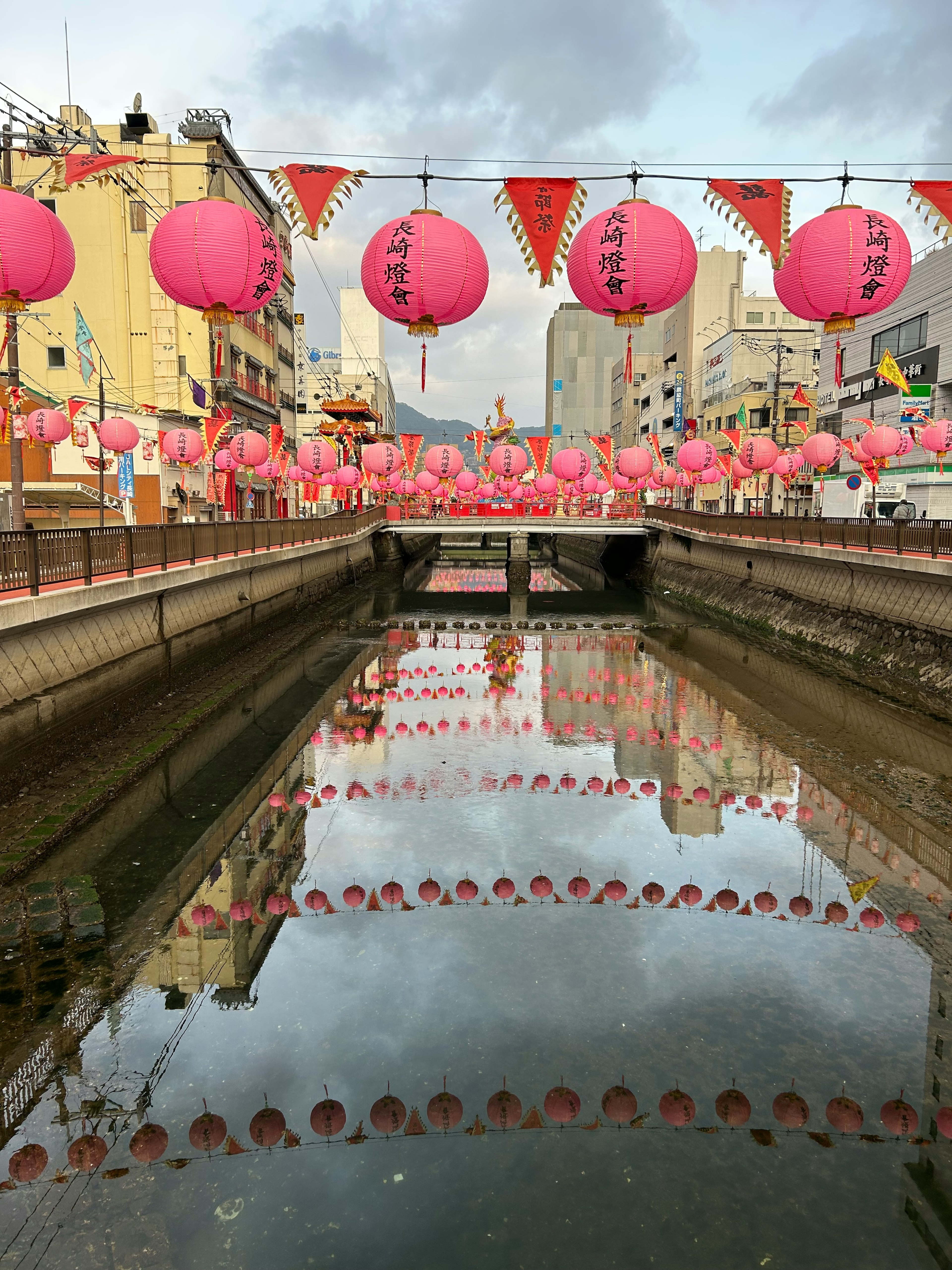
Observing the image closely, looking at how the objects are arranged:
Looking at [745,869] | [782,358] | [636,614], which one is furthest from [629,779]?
[782,358]

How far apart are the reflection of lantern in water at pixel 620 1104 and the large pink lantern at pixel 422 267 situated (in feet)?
27.5

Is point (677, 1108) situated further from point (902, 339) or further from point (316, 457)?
point (902, 339)

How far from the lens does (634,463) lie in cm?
2988

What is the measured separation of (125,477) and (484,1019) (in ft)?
91.7

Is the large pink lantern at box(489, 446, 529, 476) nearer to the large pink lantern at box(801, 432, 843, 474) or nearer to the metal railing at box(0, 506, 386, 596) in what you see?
the metal railing at box(0, 506, 386, 596)

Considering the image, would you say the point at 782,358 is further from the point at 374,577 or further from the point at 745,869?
the point at 745,869

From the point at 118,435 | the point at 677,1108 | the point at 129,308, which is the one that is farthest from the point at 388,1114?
the point at 129,308

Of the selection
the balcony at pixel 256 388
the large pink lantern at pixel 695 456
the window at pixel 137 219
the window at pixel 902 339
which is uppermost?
the window at pixel 137 219

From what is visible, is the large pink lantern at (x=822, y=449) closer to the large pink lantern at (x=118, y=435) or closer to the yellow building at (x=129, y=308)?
the large pink lantern at (x=118, y=435)

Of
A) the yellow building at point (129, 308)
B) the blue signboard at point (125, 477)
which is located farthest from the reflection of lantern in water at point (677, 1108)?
the yellow building at point (129, 308)

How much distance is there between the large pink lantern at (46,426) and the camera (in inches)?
792

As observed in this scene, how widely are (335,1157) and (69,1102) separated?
2044 mm

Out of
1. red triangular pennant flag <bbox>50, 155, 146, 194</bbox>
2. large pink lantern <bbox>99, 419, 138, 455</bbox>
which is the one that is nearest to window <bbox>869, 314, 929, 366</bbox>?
large pink lantern <bbox>99, 419, 138, 455</bbox>

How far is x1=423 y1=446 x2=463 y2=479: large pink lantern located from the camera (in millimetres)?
30609
